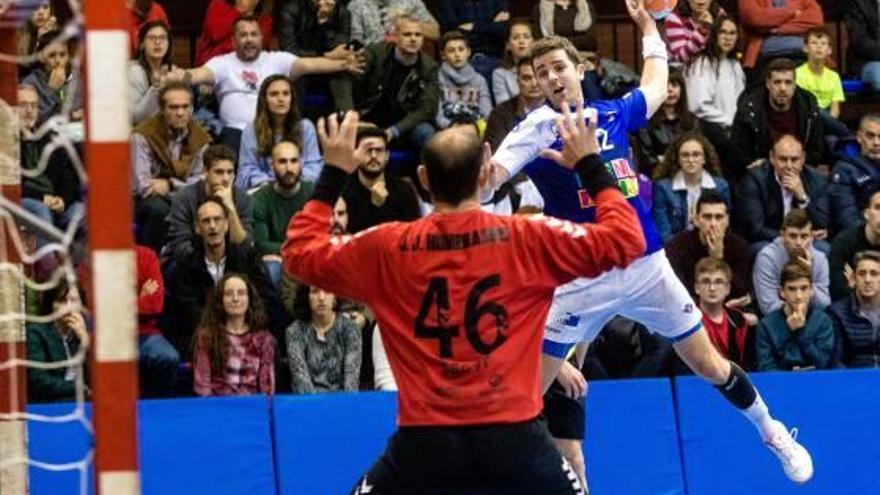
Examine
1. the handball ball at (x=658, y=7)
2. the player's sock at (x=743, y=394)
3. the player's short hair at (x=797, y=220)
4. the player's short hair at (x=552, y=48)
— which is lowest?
the player's sock at (x=743, y=394)

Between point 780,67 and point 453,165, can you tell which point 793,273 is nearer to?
point 780,67

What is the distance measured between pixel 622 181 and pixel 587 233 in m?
2.41

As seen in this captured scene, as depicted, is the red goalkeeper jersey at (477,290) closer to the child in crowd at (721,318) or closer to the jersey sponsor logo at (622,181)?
the jersey sponsor logo at (622,181)

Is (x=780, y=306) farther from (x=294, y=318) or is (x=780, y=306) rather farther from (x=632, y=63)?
(x=632, y=63)

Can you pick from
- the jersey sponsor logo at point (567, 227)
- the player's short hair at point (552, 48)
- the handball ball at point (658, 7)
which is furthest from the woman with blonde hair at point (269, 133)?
the jersey sponsor logo at point (567, 227)

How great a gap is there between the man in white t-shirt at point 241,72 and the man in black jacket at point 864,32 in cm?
564

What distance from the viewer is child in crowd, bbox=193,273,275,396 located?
13109mm

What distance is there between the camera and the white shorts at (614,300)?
10.0 meters

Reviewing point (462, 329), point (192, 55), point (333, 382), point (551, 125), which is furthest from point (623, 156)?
point (192, 55)

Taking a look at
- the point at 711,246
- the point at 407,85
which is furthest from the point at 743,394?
the point at 407,85

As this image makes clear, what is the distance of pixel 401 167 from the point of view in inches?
669

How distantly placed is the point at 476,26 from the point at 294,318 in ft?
18.1

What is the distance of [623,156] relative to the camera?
9.89m

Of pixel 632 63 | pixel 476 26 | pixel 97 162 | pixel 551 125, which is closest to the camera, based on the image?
pixel 97 162
